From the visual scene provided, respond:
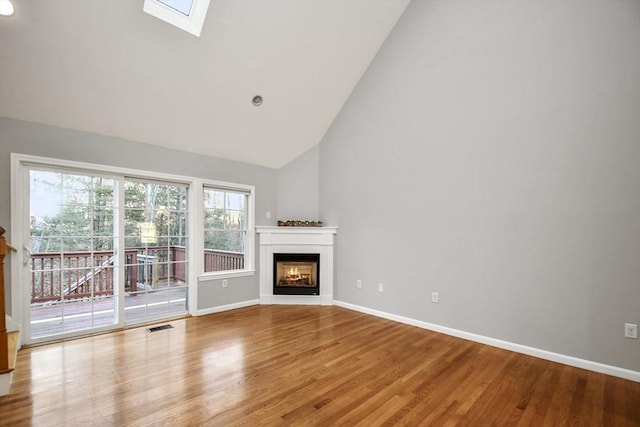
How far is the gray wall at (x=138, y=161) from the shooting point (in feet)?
10.4

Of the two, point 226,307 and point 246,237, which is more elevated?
point 246,237

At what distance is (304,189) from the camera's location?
565cm

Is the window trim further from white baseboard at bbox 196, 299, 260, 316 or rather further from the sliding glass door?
white baseboard at bbox 196, 299, 260, 316

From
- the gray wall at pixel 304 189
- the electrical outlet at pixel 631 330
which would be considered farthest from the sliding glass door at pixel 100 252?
the electrical outlet at pixel 631 330

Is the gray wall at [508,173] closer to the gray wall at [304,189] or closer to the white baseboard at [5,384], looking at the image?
the gray wall at [304,189]

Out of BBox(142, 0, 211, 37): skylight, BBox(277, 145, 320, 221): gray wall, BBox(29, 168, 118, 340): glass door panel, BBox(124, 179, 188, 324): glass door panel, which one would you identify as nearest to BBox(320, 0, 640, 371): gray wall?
BBox(277, 145, 320, 221): gray wall

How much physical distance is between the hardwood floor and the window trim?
1.11 metres

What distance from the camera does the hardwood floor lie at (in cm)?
217

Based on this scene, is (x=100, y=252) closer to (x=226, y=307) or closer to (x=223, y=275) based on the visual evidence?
(x=223, y=275)

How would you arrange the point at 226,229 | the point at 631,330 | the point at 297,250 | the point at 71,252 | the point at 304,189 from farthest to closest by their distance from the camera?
1. the point at 304,189
2. the point at 297,250
3. the point at 226,229
4. the point at 71,252
5. the point at 631,330

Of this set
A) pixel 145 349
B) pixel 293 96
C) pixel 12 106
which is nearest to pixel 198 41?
pixel 293 96

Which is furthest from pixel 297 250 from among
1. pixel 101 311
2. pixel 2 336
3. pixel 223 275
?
pixel 2 336

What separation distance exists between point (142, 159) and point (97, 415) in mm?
2980

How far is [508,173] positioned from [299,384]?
3066 mm
